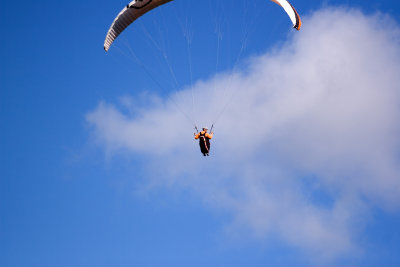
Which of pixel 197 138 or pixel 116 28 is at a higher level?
pixel 116 28

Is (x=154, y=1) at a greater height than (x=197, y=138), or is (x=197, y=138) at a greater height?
(x=154, y=1)

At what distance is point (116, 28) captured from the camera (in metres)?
27.4

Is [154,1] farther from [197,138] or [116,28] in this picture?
[197,138]

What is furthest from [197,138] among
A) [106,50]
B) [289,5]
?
[289,5]

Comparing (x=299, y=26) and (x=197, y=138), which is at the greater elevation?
(x=299, y=26)

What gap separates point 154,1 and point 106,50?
3.81 meters

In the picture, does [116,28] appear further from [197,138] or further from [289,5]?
[289,5]

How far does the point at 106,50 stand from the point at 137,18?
249cm

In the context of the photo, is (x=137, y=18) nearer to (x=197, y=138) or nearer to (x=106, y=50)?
(x=106, y=50)

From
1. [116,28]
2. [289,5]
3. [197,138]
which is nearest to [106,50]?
[116,28]

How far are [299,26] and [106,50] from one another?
429 inches

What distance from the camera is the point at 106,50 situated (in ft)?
90.5

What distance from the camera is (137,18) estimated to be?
89.4 feet

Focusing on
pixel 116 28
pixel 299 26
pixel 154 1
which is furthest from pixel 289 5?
pixel 116 28
